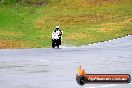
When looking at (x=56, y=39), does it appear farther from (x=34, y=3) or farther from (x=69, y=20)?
(x=34, y=3)

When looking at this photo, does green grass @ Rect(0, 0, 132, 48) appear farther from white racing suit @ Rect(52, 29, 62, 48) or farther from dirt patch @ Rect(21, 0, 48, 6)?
white racing suit @ Rect(52, 29, 62, 48)

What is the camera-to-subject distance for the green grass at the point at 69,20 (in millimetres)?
44062

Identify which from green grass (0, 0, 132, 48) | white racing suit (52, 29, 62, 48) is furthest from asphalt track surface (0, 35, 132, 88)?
green grass (0, 0, 132, 48)

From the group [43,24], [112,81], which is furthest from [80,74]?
[43,24]

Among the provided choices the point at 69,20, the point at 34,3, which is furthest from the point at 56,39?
the point at 34,3

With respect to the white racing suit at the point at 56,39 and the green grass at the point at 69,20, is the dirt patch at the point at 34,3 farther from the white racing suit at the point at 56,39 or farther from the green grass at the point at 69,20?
the white racing suit at the point at 56,39

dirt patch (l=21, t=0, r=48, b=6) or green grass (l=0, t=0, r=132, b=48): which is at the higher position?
dirt patch (l=21, t=0, r=48, b=6)

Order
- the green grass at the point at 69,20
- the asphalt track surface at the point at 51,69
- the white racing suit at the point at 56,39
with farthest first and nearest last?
the green grass at the point at 69,20 → the white racing suit at the point at 56,39 → the asphalt track surface at the point at 51,69

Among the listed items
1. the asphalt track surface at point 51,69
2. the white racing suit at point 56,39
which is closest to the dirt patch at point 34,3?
the asphalt track surface at point 51,69

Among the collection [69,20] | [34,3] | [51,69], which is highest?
[34,3]

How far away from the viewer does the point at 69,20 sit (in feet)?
189

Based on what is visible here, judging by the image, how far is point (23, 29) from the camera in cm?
4953

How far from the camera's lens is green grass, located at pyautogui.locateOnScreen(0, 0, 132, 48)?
44.1m

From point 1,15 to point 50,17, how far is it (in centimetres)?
681
